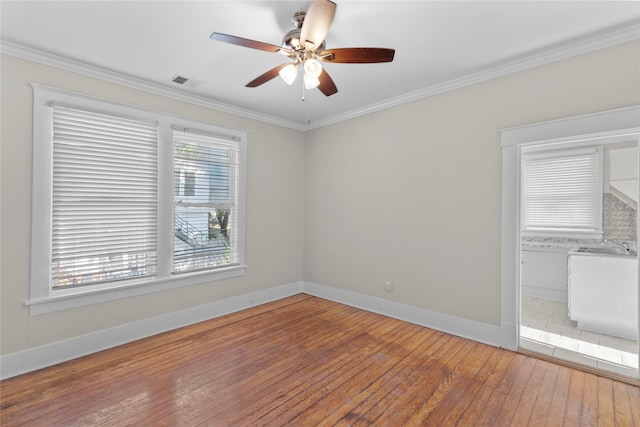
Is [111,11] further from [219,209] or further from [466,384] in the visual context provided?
[466,384]

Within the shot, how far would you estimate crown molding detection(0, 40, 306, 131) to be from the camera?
2549 mm

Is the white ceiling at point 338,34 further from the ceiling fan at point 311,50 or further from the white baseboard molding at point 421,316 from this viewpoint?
the white baseboard molding at point 421,316

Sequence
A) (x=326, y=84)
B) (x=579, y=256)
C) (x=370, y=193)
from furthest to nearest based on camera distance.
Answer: (x=370, y=193) → (x=579, y=256) → (x=326, y=84)

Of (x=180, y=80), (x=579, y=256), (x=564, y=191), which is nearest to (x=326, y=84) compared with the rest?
(x=180, y=80)

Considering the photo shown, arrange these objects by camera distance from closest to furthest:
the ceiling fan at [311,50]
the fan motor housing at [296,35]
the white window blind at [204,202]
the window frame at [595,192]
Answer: the ceiling fan at [311,50] → the fan motor housing at [296,35] → the white window blind at [204,202] → the window frame at [595,192]

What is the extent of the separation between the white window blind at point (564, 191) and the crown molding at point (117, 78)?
413 cm

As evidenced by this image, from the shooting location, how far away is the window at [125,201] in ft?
8.88

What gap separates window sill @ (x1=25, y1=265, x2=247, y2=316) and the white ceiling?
2154 millimetres

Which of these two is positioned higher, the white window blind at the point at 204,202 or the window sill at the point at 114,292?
the white window blind at the point at 204,202

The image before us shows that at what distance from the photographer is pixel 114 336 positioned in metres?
3.05

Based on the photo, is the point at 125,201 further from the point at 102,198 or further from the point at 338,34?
the point at 338,34

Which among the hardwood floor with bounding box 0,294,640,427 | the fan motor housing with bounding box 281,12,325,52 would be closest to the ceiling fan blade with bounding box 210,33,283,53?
the fan motor housing with bounding box 281,12,325,52

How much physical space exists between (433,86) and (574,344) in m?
3.12

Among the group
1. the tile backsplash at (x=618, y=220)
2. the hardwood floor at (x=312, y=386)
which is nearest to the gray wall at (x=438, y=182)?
the hardwood floor at (x=312, y=386)
